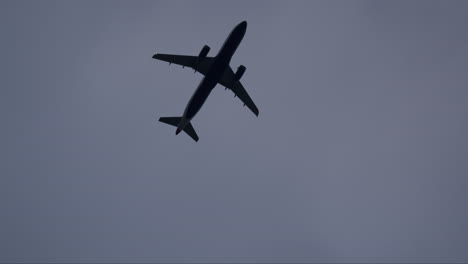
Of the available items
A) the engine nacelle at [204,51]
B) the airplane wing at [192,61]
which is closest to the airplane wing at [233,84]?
the airplane wing at [192,61]

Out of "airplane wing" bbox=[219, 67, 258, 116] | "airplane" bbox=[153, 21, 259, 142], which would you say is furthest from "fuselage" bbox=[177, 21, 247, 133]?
"airplane wing" bbox=[219, 67, 258, 116]

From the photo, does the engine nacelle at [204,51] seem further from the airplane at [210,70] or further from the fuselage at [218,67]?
the fuselage at [218,67]

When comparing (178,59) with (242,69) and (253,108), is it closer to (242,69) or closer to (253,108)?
(242,69)

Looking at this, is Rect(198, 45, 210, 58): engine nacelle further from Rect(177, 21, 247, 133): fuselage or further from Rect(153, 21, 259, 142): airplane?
Rect(177, 21, 247, 133): fuselage

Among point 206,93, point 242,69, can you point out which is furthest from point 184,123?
point 242,69

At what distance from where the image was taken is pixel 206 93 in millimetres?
54062

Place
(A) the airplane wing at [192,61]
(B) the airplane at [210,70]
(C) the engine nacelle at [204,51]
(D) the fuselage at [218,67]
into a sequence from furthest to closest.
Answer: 1. (A) the airplane wing at [192,61]
2. (C) the engine nacelle at [204,51]
3. (B) the airplane at [210,70]
4. (D) the fuselage at [218,67]

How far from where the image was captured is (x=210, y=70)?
2067 inches

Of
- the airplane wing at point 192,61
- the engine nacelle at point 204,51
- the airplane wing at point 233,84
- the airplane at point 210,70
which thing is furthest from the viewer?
the airplane wing at point 233,84

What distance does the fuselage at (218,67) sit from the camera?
5012cm

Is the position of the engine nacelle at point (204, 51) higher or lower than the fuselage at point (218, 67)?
higher

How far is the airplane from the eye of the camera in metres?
50.6

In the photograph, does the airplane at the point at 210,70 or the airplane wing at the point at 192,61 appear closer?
the airplane at the point at 210,70

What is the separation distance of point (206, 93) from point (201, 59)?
5.17 m
